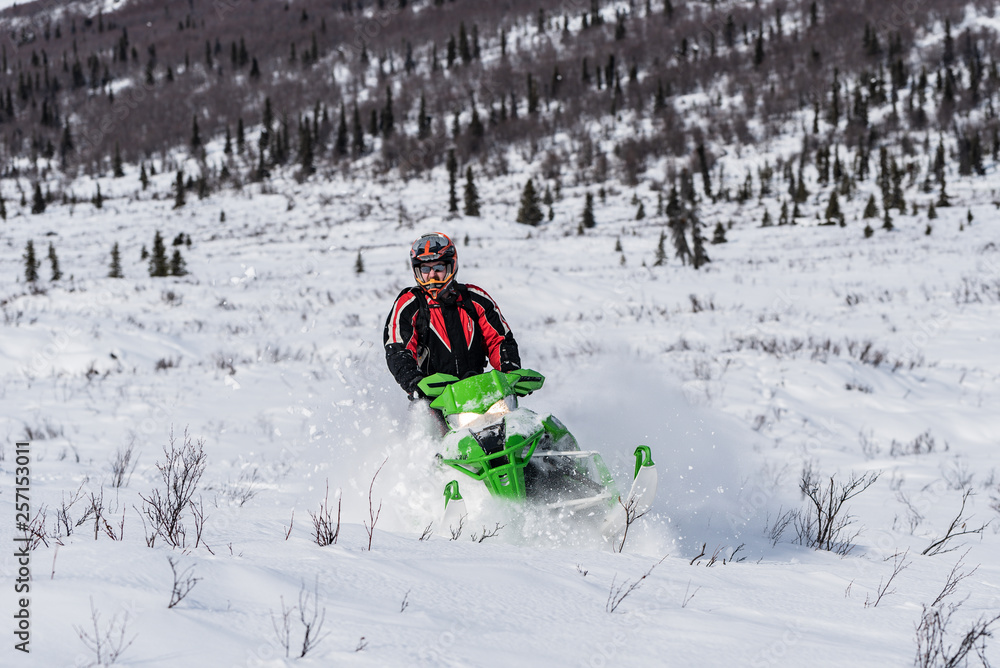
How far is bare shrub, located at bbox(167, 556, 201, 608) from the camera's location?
6.29 feet

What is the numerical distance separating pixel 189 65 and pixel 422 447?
135424 millimetres

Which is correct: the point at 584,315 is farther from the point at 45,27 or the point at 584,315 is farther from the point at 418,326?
the point at 45,27

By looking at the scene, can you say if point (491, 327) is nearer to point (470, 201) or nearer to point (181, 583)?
point (181, 583)

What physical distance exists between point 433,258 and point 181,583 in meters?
3.39

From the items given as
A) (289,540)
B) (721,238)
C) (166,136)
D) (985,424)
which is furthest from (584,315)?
(166,136)

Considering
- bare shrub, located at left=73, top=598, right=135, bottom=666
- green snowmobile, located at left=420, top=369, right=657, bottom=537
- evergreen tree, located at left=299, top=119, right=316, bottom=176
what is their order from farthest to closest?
evergreen tree, located at left=299, top=119, right=316, bottom=176, green snowmobile, located at left=420, top=369, right=657, bottom=537, bare shrub, located at left=73, top=598, right=135, bottom=666

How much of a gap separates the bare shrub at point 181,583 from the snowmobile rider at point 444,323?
9.80 ft

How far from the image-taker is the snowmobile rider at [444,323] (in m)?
5.14

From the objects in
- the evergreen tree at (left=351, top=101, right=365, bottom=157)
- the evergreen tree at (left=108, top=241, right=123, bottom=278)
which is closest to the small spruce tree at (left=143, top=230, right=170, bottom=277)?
the evergreen tree at (left=108, top=241, right=123, bottom=278)

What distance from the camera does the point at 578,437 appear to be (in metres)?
6.41

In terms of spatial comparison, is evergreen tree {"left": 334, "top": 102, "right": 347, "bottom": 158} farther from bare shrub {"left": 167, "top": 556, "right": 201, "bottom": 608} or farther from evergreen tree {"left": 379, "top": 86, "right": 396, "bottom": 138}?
bare shrub {"left": 167, "top": 556, "right": 201, "bottom": 608}

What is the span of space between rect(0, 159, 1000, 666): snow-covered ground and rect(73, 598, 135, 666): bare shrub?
0.06ft

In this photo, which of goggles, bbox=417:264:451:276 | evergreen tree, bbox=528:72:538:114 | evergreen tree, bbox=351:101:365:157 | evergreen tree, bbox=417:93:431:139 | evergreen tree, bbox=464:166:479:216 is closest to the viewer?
goggles, bbox=417:264:451:276

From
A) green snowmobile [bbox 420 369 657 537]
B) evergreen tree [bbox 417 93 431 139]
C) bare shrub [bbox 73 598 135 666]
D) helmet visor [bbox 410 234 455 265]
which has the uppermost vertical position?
evergreen tree [bbox 417 93 431 139]
